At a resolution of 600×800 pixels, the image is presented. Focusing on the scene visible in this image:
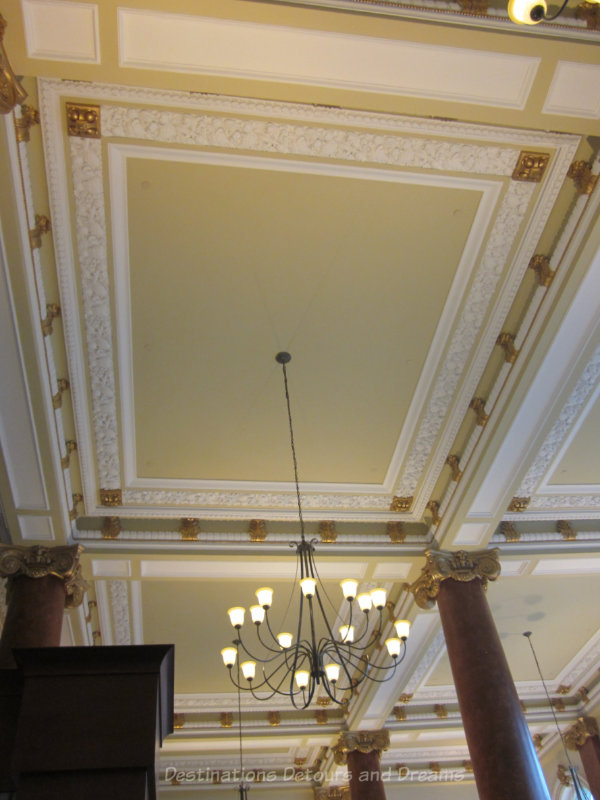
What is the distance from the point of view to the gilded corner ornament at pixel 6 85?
376cm

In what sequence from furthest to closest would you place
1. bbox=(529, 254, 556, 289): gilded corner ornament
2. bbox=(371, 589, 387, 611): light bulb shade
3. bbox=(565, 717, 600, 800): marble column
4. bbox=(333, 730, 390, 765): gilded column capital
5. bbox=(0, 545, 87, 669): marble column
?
bbox=(565, 717, 600, 800): marble column, bbox=(333, 730, 390, 765): gilded column capital, bbox=(0, 545, 87, 669): marble column, bbox=(371, 589, 387, 611): light bulb shade, bbox=(529, 254, 556, 289): gilded corner ornament

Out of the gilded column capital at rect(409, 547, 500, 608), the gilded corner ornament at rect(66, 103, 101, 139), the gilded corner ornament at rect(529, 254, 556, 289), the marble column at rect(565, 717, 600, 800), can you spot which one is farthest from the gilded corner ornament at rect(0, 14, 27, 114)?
the marble column at rect(565, 717, 600, 800)

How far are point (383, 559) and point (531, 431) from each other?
2465 millimetres

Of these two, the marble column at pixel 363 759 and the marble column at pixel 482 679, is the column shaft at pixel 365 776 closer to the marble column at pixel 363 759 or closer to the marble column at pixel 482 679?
the marble column at pixel 363 759

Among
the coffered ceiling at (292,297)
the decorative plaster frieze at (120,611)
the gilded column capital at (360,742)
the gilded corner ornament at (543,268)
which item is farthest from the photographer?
the gilded column capital at (360,742)

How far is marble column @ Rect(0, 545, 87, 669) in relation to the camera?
634 cm

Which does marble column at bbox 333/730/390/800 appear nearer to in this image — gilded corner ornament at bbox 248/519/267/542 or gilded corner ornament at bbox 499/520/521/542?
gilded corner ornament at bbox 499/520/521/542

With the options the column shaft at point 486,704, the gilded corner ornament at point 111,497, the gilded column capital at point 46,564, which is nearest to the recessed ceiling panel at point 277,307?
the gilded corner ornament at point 111,497

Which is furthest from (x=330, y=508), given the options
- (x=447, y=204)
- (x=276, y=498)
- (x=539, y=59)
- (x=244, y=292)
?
(x=539, y=59)

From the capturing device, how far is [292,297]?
5805 mm

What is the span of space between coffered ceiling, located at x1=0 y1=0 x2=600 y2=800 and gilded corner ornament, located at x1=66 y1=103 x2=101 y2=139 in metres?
0.01

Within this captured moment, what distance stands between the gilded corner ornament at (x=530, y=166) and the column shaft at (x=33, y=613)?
20.0 ft

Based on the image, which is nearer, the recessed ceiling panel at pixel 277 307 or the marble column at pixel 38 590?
the recessed ceiling panel at pixel 277 307

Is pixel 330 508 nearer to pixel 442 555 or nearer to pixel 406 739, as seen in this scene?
pixel 442 555
